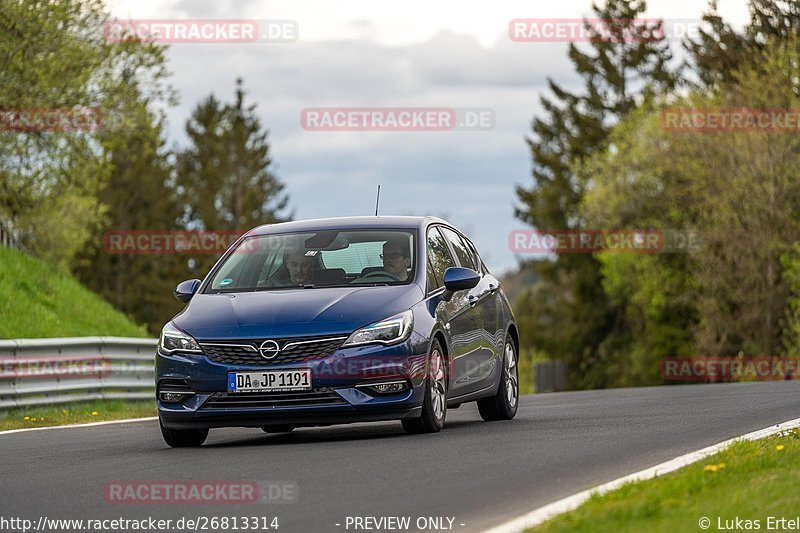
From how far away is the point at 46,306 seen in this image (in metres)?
27.8

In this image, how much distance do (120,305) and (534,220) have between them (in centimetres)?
2159

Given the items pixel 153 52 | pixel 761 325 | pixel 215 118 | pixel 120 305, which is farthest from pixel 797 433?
pixel 215 118

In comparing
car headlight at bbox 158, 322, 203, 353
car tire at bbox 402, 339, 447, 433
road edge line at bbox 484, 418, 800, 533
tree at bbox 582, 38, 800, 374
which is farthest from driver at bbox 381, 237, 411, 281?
tree at bbox 582, 38, 800, 374

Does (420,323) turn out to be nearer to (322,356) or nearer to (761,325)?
(322,356)

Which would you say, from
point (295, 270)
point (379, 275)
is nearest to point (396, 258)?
point (379, 275)

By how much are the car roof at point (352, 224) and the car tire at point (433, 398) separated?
54.8 inches

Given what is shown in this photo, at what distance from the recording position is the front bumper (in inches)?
429

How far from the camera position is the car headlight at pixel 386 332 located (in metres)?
10.9

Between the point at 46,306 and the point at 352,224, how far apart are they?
1628 centimetres

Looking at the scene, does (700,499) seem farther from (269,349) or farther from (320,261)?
(320,261)

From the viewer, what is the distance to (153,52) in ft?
105

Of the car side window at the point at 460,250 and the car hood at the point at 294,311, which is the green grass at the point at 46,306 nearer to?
the car side window at the point at 460,250

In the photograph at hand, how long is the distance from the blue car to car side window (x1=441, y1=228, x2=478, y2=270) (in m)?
0.58

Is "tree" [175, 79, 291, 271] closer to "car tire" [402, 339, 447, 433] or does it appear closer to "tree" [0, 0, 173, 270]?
"tree" [0, 0, 173, 270]
